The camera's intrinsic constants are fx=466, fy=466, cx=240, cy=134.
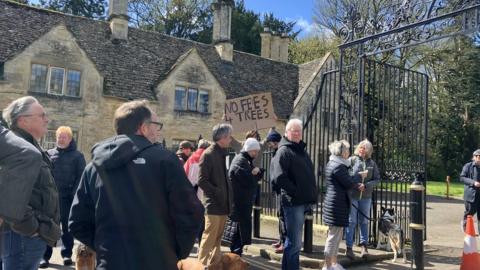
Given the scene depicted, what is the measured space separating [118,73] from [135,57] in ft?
5.64

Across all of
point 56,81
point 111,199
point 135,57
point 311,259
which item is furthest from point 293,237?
point 135,57

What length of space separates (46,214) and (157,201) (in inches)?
47.0

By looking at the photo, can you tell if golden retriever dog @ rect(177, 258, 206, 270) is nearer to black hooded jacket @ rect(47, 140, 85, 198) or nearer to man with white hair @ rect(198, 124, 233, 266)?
man with white hair @ rect(198, 124, 233, 266)

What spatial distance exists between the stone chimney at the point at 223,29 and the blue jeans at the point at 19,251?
2418 cm

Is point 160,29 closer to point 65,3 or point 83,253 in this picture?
point 65,3

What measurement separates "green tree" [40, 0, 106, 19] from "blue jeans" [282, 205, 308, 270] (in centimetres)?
4357

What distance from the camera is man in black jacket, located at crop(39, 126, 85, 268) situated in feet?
21.4

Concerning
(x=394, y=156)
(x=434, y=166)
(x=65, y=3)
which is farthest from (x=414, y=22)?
(x=65, y=3)

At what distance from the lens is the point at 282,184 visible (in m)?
5.76

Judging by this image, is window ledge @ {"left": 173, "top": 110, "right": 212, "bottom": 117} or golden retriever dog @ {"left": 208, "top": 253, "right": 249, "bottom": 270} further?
window ledge @ {"left": 173, "top": 110, "right": 212, "bottom": 117}

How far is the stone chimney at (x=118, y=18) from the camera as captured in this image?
77.1 ft

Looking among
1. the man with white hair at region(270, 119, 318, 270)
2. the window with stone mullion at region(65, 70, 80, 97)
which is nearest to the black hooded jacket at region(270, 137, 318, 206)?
the man with white hair at region(270, 119, 318, 270)

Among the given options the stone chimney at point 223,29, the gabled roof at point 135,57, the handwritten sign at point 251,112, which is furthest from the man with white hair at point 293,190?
the stone chimney at point 223,29

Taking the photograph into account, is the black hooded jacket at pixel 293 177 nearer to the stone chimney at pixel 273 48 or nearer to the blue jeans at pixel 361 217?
the blue jeans at pixel 361 217
